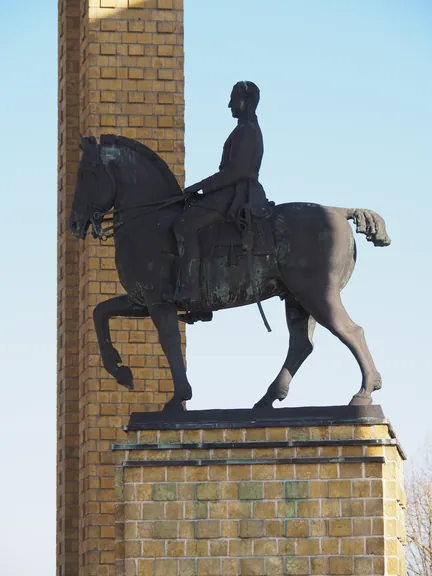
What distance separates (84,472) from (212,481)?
3.98 metres

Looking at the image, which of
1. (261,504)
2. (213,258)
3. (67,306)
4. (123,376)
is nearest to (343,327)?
(213,258)

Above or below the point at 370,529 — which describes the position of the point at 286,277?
above

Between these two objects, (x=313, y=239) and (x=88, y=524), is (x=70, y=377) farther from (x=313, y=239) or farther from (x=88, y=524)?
(x=313, y=239)

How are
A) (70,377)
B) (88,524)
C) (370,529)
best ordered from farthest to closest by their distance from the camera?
1. (70,377)
2. (88,524)
3. (370,529)

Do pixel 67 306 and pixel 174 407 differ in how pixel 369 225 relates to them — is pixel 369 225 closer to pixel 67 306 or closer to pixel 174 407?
pixel 174 407

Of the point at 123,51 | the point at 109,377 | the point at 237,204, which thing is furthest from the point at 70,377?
the point at 237,204

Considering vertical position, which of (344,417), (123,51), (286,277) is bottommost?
(344,417)

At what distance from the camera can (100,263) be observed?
60.3 ft

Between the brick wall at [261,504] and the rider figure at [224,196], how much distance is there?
1.36 meters

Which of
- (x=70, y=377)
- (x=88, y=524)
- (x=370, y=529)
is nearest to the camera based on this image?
(x=370, y=529)

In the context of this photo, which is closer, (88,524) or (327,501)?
(327,501)

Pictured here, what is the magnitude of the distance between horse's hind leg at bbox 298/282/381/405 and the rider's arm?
1.13m

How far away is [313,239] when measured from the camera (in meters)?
15.1

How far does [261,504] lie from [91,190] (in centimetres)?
307
